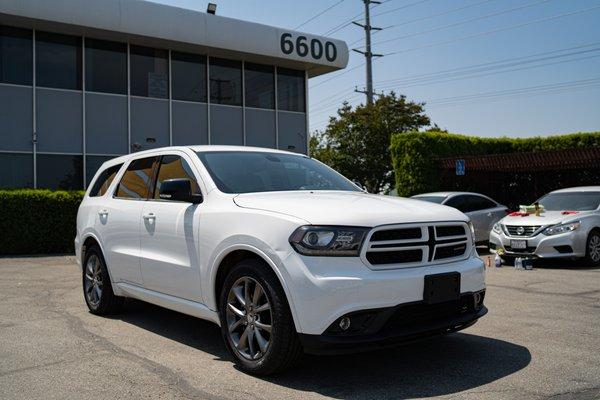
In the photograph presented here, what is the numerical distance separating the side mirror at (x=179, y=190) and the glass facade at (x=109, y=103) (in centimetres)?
1330

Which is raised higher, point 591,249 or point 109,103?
point 109,103

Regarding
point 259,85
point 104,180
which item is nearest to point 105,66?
point 259,85

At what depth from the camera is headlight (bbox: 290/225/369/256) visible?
4047 millimetres

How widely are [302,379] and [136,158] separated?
3396 mm

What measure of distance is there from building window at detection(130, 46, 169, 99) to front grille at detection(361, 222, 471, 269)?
1579 cm

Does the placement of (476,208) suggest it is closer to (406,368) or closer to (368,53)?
(406,368)

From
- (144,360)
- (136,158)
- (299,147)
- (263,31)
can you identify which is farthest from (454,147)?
(144,360)

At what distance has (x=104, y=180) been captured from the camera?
725cm

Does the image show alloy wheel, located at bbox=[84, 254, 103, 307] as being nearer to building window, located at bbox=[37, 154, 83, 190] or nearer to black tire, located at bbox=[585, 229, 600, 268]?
black tire, located at bbox=[585, 229, 600, 268]

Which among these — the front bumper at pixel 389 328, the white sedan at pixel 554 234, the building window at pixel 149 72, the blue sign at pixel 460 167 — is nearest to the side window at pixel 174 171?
the front bumper at pixel 389 328

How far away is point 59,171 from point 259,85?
7.45m

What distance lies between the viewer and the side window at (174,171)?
17.7 feet

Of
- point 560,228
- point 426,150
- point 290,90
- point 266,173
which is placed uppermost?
point 290,90

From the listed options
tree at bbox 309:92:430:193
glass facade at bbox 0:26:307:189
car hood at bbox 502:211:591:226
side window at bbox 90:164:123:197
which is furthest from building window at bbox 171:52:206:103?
tree at bbox 309:92:430:193
